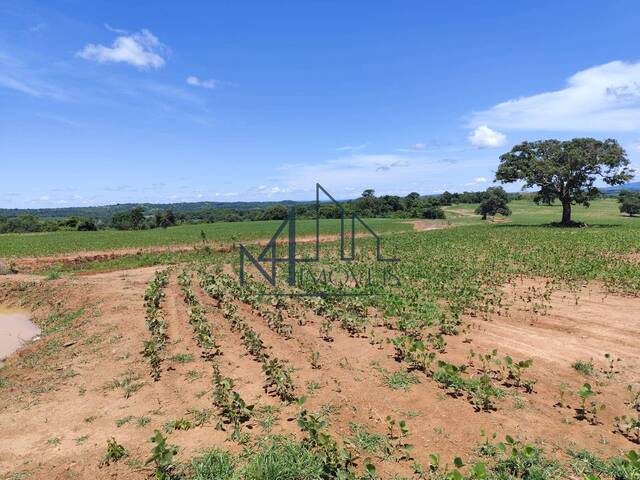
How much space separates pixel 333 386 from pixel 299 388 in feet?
1.80

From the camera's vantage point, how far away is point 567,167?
3503 centimetres

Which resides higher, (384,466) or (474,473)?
(474,473)

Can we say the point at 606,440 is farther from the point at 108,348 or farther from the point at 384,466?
the point at 108,348

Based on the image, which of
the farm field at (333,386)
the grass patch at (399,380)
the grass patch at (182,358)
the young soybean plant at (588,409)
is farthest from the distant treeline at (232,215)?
the young soybean plant at (588,409)

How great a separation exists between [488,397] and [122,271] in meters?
19.3

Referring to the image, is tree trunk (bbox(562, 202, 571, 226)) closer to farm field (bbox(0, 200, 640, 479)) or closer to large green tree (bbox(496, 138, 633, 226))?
large green tree (bbox(496, 138, 633, 226))

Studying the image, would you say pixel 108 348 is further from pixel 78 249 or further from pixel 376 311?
pixel 78 249

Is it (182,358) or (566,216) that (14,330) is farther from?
(566,216)

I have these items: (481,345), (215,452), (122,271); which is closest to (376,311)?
(481,345)

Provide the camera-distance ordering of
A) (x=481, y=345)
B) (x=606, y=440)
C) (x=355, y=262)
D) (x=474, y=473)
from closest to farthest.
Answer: (x=474, y=473) → (x=606, y=440) → (x=481, y=345) → (x=355, y=262)

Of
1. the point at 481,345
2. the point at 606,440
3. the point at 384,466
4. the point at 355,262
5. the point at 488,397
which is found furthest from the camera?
the point at 355,262

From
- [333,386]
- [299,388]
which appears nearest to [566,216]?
[333,386]

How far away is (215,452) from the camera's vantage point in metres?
4.29

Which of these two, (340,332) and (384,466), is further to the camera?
(340,332)
